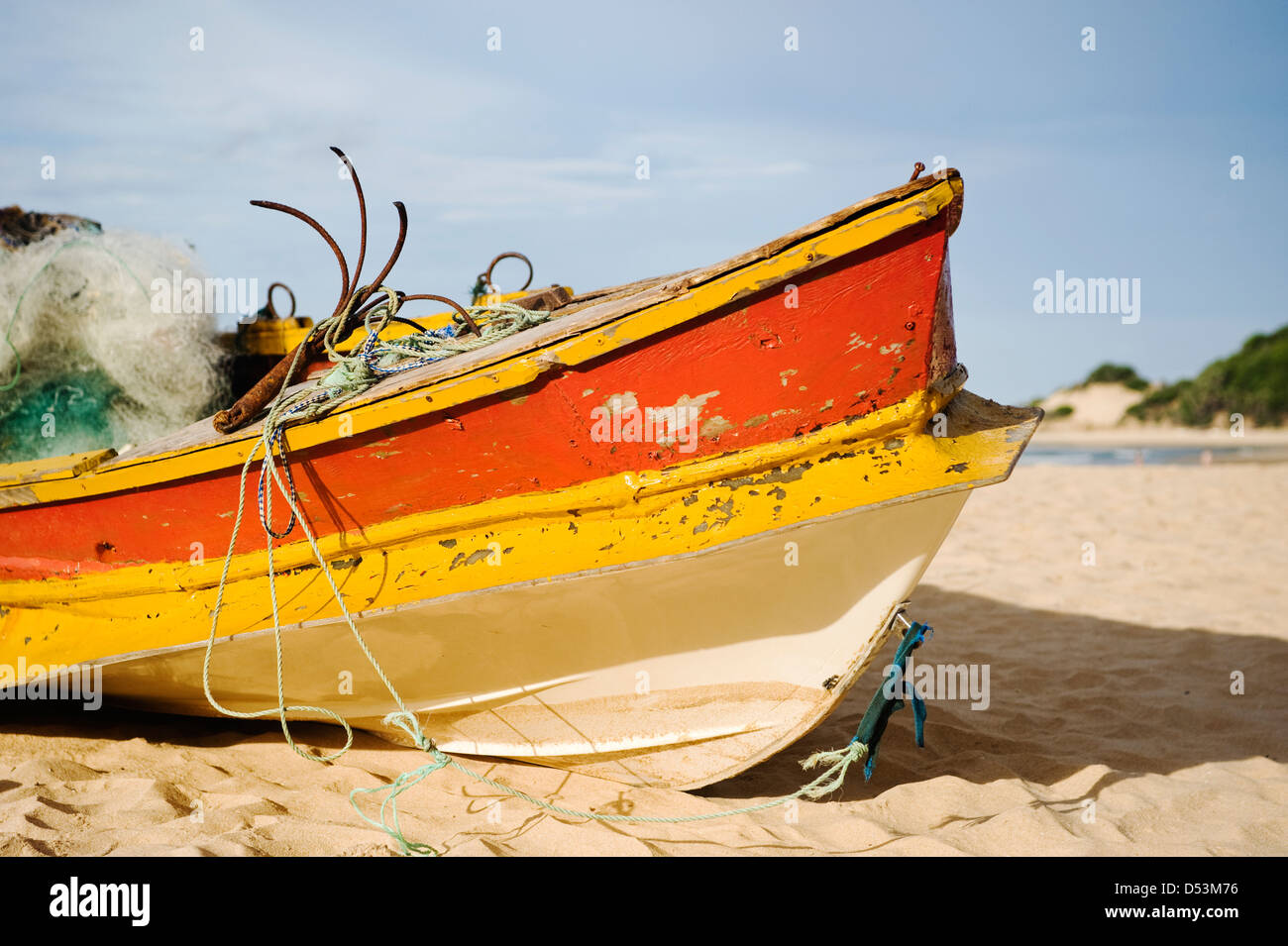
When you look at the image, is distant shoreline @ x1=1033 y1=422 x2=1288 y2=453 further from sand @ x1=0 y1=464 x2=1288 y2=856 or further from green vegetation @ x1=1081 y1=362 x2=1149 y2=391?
sand @ x1=0 y1=464 x2=1288 y2=856

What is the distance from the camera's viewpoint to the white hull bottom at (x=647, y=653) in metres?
2.61

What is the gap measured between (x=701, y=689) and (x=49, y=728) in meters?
2.50

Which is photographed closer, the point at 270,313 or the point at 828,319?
the point at 828,319

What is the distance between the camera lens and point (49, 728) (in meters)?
3.39

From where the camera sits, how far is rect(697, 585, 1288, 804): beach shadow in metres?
3.16

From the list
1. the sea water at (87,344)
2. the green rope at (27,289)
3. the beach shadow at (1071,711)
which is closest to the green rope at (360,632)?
the beach shadow at (1071,711)

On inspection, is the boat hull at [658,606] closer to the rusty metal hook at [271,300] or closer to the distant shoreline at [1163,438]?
the rusty metal hook at [271,300]

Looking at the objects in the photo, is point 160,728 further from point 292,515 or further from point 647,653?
point 647,653

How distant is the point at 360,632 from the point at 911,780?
1.88m

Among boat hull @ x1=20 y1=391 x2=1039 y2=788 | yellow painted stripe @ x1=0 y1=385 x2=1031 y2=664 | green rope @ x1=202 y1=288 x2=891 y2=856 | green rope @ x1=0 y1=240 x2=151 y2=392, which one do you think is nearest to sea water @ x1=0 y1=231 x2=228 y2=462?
green rope @ x1=0 y1=240 x2=151 y2=392

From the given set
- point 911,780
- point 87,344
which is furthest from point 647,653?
point 87,344

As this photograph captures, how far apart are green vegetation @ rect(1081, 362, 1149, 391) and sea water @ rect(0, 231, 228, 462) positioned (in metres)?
46.3

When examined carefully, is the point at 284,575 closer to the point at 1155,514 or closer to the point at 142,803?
the point at 142,803

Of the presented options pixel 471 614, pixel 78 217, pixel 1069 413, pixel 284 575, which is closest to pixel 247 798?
pixel 284 575
